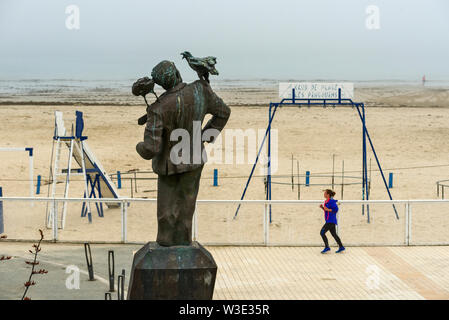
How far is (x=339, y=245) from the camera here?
691 inches

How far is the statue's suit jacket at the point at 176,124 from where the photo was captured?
34.3ft

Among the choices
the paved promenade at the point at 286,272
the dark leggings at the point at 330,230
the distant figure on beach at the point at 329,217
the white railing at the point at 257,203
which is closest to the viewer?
the paved promenade at the point at 286,272

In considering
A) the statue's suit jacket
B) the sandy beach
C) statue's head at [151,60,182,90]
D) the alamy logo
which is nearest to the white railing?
the sandy beach

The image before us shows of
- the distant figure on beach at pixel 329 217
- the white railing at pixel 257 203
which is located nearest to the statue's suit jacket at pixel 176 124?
the distant figure on beach at pixel 329 217

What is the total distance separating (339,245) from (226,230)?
2.58m

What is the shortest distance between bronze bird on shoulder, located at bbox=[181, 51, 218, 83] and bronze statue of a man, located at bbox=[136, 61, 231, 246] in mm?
129

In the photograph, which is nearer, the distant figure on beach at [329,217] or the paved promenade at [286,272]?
the paved promenade at [286,272]

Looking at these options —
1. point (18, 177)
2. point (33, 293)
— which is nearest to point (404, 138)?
point (18, 177)

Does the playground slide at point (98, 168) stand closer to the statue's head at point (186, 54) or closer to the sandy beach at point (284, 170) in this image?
the sandy beach at point (284, 170)

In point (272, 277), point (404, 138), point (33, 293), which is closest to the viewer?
point (33, 293)

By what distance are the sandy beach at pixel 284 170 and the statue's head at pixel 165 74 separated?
304 inches

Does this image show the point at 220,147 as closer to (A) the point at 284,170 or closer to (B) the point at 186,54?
(A) the point at 284,170

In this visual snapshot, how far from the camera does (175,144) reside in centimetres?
1064
